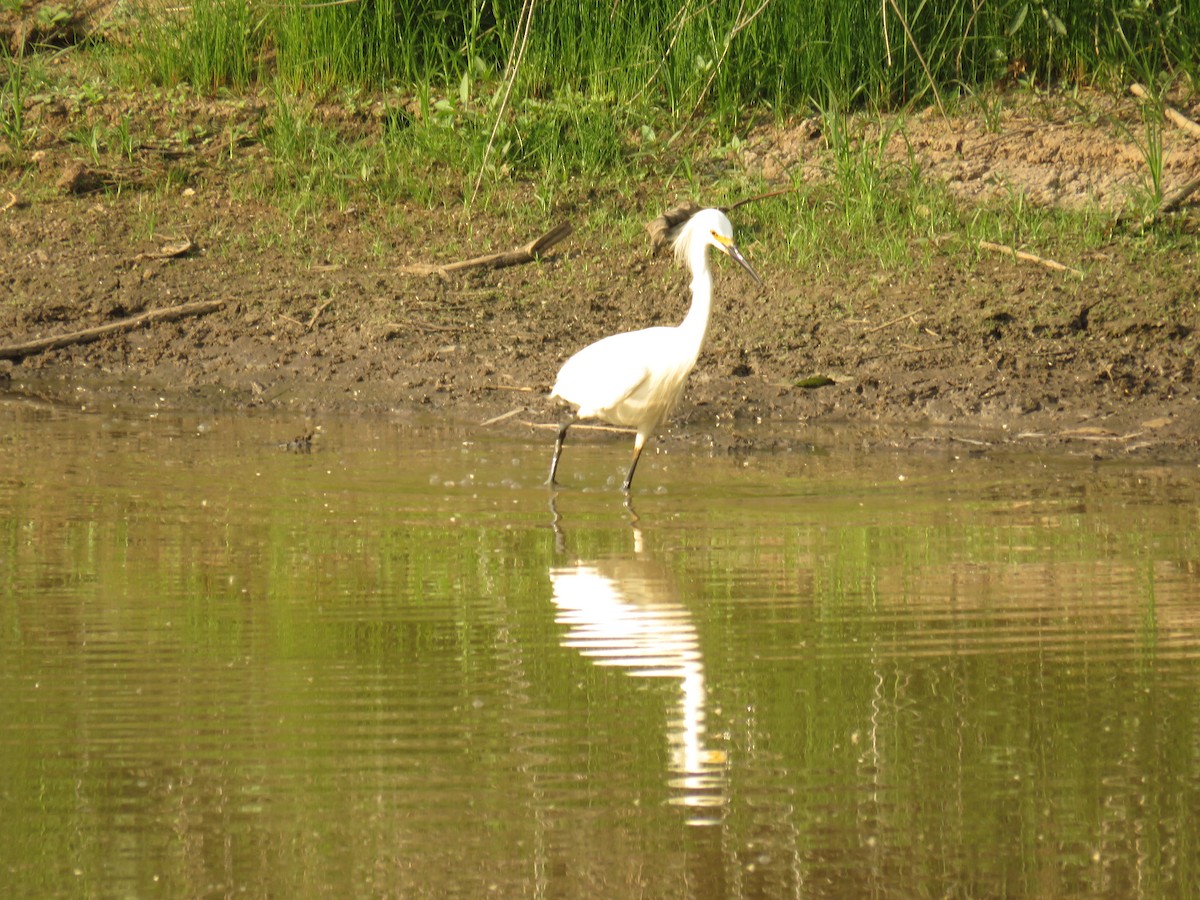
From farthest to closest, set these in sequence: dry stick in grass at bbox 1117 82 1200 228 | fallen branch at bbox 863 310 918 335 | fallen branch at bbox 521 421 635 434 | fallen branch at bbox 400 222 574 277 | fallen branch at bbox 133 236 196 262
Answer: fallen branch at bbox 133 236 196 262 → fallen branch at bbox 400 222 574 277 → dry stick in grass at bbox 1117 82 1200 228 → fallen branch at bbox 863 310 918 335 → fallen branch at bbox 521 421 635 434

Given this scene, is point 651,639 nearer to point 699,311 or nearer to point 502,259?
point 699,311

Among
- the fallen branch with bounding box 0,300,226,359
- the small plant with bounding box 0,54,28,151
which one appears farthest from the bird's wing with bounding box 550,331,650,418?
the small plant with bounding box 0,54,28,151

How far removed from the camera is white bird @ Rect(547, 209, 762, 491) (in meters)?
7.68

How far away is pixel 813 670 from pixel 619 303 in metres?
6.09

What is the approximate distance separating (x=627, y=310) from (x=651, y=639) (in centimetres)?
563

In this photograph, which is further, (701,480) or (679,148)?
(679,148)

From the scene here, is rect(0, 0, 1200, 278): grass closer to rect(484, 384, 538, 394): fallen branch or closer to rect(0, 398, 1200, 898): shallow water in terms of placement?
rect(484, 384, 538, 394): fallen branch

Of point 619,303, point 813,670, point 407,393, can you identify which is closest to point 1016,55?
point 619,303

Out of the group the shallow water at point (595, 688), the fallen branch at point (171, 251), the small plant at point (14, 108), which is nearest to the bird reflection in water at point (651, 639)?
the shallow water at point (595, 688)

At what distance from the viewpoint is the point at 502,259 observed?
10734 millimetres

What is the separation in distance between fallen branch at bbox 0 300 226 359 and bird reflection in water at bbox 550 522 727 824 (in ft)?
15.7

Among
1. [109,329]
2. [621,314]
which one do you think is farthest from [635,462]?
[109,329]

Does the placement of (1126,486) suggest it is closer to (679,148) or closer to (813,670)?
(813,670)

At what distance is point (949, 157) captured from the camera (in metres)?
11.4
